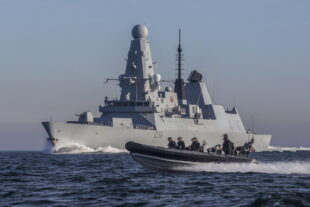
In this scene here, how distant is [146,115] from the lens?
3063 inches

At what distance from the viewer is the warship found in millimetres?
69500

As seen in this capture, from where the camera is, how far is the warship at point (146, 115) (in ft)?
228

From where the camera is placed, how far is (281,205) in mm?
19141

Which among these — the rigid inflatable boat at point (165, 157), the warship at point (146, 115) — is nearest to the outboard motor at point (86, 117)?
the warship at point (146, 115)

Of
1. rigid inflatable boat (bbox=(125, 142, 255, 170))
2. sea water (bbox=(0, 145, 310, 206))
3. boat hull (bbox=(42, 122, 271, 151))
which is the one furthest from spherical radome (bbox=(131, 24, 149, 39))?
rigid inflatable boat (bbox=(125, 142, 255, 170))

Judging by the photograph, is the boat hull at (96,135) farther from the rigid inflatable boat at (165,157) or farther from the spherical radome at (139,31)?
the rigid inflatable boat at (165,157)

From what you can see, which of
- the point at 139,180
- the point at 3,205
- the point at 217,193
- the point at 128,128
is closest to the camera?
the point at 3,205

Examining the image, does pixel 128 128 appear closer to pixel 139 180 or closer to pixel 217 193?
pixel 139 180

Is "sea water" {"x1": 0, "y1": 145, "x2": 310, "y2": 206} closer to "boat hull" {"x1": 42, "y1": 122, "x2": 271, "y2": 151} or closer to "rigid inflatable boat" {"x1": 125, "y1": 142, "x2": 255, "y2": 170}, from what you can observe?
"rigid inflatable boat" {"x1": 125, "y1": 142, "x2": 255, "y2": 170}

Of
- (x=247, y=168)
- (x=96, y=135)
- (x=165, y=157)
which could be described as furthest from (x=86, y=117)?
(x=165, y=157)

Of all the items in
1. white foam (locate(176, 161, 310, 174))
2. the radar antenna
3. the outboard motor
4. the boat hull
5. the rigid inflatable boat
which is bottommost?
white foam (locate(176, 161, 310, 174))

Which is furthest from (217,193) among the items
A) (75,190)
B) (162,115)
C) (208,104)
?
(208,104)

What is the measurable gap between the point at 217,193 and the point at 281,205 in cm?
337

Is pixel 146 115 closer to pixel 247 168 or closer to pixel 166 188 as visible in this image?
pixel 247 168
